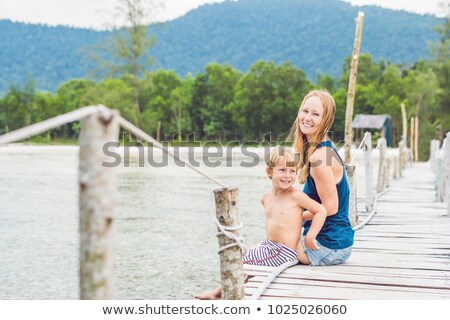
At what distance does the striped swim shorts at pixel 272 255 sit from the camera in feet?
16.0

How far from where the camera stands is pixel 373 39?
440 feet

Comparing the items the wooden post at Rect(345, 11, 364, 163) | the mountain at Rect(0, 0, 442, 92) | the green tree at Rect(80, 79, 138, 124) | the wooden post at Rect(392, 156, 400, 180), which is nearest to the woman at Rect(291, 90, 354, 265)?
the wooden post at Rect(345, 11, 364, 163)

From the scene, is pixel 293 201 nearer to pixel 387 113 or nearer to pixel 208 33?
pixel 387 113

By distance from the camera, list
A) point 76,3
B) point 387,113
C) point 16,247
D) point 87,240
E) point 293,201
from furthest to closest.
Answer: 1. point 76,3
2. point 387,113
3. point 16,247
4. point 293,201
5. point 87,240

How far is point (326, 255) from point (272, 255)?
0.36 m

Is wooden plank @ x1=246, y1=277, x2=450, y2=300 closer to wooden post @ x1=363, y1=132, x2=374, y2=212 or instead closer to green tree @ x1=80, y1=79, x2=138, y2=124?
wooden post @ x1=363, y1=132, x2=374, y2=212

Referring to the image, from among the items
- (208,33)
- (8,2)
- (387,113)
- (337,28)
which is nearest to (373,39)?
(337,28)

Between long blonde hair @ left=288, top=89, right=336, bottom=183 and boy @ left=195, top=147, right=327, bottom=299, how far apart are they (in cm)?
9

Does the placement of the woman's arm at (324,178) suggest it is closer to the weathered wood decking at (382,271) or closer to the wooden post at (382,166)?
the weathered wood decking at (382,271)

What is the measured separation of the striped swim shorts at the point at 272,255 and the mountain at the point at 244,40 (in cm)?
11548

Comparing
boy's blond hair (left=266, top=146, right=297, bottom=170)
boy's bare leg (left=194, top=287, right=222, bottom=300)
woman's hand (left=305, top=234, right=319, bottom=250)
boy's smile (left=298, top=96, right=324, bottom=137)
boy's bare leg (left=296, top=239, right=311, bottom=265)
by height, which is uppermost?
boy's smile (left=298, top=96, right=324, bottom=137)

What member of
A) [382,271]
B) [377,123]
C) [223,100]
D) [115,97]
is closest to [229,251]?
[382,271]

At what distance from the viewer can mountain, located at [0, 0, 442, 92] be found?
124 m
